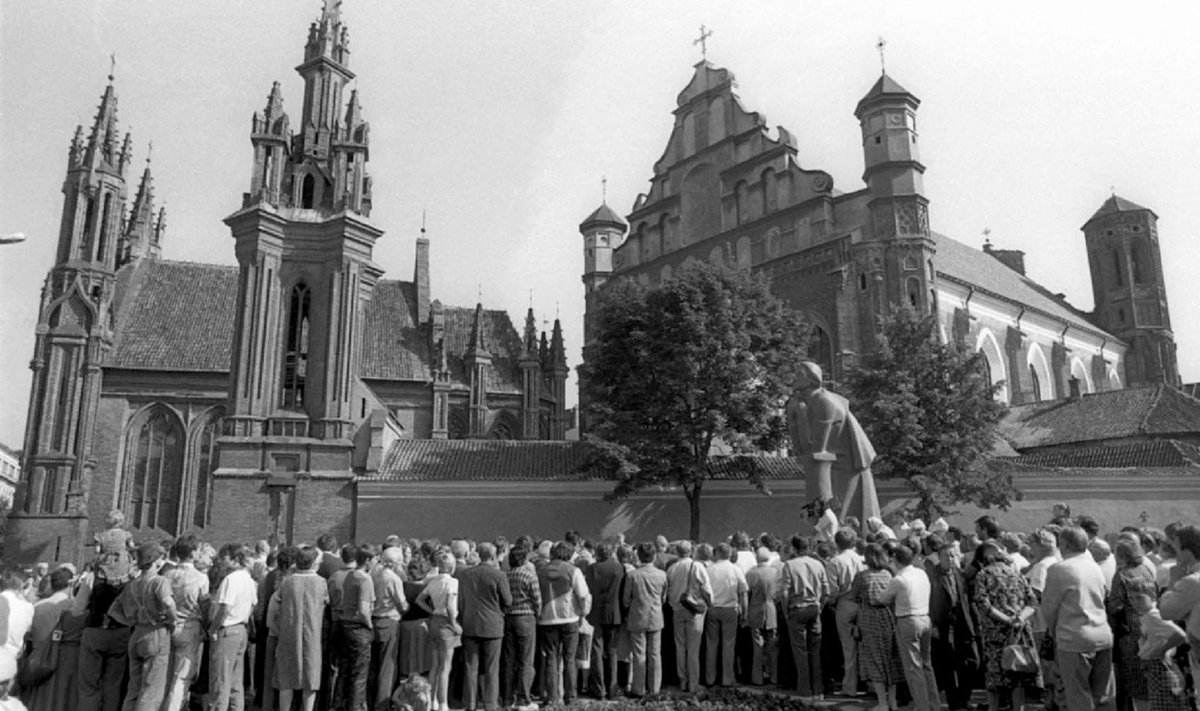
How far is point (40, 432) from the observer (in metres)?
38.4

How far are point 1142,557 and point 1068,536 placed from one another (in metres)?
0.62

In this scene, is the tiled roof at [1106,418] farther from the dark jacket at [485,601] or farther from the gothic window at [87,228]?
the gothic window at [87,228]

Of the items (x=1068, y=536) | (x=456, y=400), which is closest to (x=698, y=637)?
(x=1068, y=536)

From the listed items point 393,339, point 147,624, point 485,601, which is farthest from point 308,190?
point 147,624

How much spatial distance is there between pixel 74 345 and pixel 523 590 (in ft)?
121

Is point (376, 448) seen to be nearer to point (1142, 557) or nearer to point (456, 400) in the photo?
point (456, 400)

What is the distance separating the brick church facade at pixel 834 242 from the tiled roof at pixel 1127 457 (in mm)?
6118

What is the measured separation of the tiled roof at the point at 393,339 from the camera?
45.2m

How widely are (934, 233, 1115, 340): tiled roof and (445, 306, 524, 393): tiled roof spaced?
23.9 meters

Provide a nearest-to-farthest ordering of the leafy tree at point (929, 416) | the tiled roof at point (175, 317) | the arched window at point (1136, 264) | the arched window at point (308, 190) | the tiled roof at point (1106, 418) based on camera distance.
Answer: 1. the leafy tree at point (929, 416)
2. the arched window at point (308, 190)
3. the tiled roof at point (1106, 418)
4. the tiled roof at point (175, 317)
5. the arched window at point (1136, 264)

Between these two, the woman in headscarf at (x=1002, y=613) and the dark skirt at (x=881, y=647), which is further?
the dark skirt at (x=881, y=647)

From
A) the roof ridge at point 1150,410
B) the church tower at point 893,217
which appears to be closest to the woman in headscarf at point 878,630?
the church tower at point 893,217

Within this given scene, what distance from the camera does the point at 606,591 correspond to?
1250 centimetres

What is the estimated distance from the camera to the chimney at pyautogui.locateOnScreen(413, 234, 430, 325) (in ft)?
162
